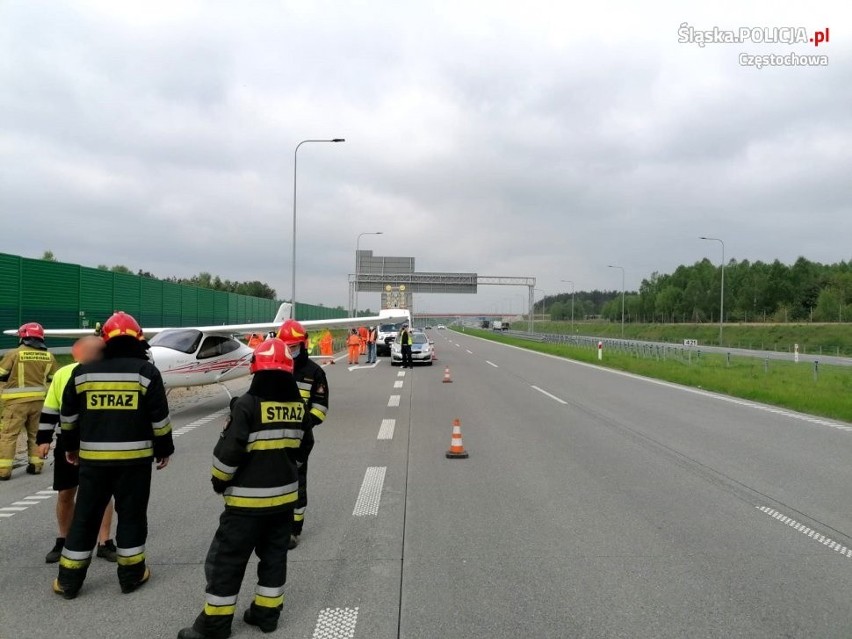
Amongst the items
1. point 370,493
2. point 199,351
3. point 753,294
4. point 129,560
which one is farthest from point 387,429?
point 753,294

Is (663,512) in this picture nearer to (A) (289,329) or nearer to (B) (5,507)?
(A) (289,329)

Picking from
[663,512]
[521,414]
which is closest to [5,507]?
[663,512]

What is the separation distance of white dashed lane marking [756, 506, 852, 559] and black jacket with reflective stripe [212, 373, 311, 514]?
14.2ft

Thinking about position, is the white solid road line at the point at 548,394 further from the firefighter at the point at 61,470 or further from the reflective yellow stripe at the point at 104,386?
the reflective yellow stripe at the point at 104,386

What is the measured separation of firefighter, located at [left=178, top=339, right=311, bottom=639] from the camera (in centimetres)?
370

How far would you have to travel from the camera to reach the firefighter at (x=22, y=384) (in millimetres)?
7715

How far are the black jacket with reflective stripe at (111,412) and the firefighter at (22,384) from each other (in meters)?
3.91

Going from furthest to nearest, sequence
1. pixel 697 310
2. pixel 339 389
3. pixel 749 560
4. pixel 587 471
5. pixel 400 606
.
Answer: pixel 697 310 → pixel 339 389 → pixel 587 471 → pixel 749 560 → pixel 400 606

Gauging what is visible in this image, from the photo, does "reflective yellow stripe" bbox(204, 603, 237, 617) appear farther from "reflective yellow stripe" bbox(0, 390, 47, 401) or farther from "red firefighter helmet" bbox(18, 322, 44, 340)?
"red firefighter helmet" bbox(18, 322, 44, 340)

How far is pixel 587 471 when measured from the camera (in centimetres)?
803

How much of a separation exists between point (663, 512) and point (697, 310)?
96.0m

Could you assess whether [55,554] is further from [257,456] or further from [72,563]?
[257,456]

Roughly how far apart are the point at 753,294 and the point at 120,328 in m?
88.6

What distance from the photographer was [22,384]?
25.5ft
